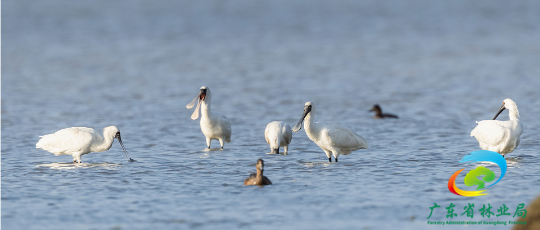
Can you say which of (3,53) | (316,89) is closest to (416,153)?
(316,89)

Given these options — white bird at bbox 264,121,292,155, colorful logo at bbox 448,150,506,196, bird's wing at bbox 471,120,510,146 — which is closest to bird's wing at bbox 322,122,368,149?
white bird at bbox 264,121,292,155

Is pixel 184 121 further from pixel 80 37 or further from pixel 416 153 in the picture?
pixel 80 37

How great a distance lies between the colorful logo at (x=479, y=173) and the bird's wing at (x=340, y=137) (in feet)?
5.73

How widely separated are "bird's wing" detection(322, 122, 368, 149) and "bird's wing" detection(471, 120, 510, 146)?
1.96 meters

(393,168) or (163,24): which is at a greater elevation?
(163,24)

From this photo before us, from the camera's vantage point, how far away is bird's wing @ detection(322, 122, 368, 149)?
12.8 metres

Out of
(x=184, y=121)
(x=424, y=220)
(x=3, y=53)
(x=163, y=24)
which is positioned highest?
(x=163, y=24)

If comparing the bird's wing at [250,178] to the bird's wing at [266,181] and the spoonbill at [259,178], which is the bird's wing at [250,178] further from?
the bird's wing at [266,181]

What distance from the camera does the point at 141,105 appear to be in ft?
69.7

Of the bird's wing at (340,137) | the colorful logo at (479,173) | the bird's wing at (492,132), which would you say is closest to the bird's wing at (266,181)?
the bird's wing at (340,137)

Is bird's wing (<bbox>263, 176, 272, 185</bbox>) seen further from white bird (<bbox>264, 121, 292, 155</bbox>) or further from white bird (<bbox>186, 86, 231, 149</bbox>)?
white bird (<bbox>186, 86, 231, 149</bbox>)

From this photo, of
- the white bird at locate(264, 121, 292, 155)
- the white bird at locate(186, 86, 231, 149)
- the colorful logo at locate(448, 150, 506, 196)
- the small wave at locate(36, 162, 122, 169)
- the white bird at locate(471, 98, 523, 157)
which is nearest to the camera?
the colorful logo at locate(448, 150, 506, 196)

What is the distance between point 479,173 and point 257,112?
9156 millimetres

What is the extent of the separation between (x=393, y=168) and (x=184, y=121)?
7.49 meters
